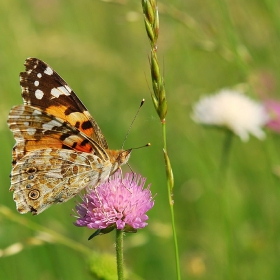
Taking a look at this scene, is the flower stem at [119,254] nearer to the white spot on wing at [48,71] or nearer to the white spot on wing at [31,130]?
the white spot on wing at [31,130]

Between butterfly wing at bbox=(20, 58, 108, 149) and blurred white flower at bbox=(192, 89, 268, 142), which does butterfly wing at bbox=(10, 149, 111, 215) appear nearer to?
butterfly wing at bbox=(20, 58, 108, 149)

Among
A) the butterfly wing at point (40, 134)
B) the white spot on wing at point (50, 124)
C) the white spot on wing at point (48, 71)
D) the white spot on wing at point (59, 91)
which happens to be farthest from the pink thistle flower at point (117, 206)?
the white spot on wing at point (48, 71)

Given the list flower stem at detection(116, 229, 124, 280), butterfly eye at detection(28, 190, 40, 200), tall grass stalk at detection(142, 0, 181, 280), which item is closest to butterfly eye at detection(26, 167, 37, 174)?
butterfly eye at detection(28, 190, 40, 200)

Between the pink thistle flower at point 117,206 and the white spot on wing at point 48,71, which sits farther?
the white spot on wing at point 48,71

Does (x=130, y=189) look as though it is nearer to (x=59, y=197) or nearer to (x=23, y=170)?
(x=59, y=197)

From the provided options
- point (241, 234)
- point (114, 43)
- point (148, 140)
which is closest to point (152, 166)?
point (148, 140)
